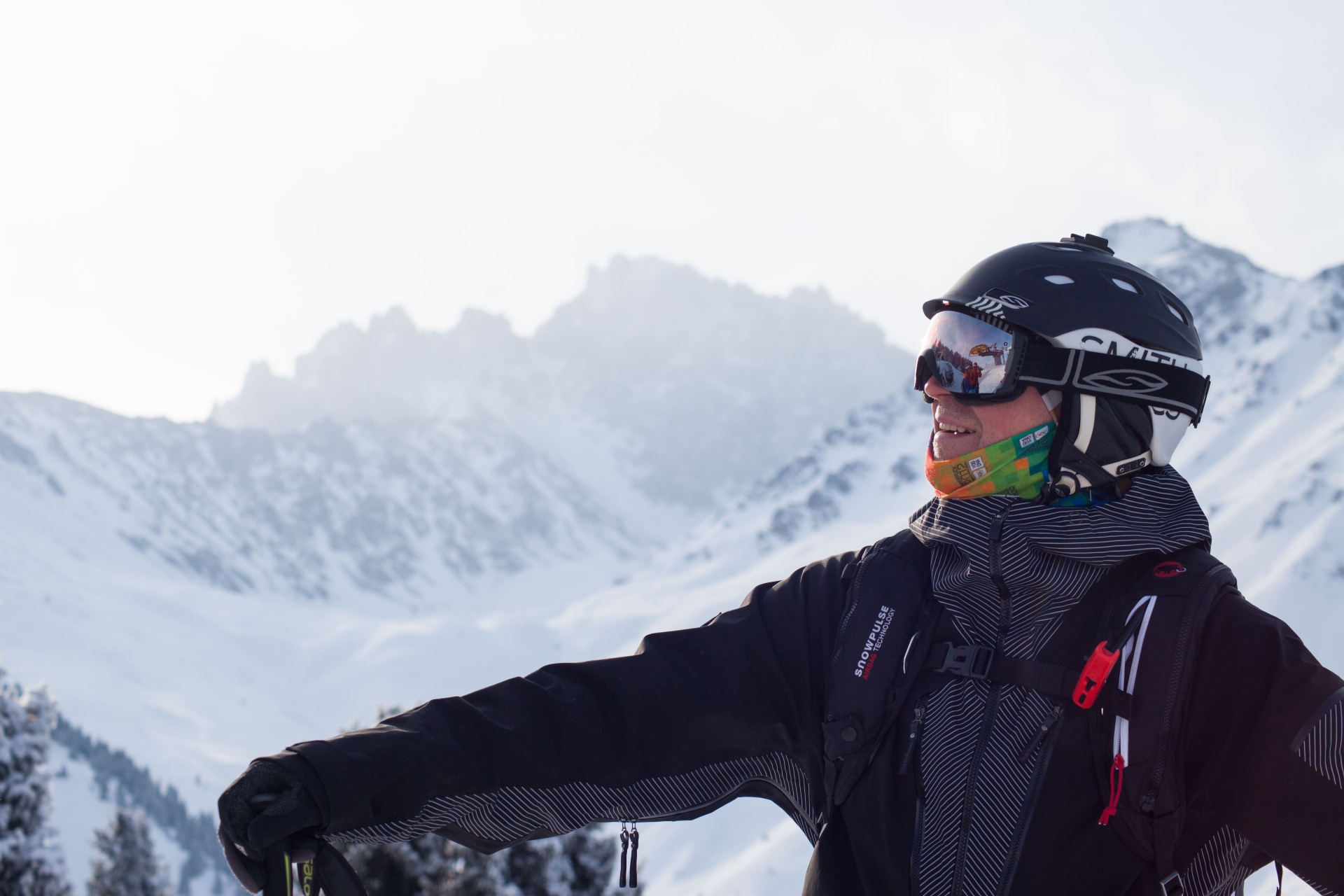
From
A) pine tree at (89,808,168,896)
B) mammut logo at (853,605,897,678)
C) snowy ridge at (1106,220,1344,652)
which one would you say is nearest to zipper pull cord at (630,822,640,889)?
mammut logo at (853,605,897,678)

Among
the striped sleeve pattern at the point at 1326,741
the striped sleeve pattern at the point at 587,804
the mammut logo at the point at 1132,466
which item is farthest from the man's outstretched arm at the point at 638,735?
the striped sleeve pattern at the point at 1326,741

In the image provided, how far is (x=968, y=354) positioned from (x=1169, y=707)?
1.18 m

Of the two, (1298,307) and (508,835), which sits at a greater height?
(1298,307)

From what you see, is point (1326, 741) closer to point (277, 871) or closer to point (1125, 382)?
point (1125, 382)

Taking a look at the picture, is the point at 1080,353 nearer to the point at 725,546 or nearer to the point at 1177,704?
the point at 1177,704

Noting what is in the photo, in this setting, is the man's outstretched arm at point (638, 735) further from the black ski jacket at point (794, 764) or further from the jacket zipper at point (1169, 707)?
the jacket zipper at point (1169, 707)

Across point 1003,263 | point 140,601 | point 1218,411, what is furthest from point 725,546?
point 1003,263

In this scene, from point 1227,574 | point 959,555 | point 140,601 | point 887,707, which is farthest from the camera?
point 140,601

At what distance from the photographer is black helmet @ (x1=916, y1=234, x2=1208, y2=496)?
307 centimetres

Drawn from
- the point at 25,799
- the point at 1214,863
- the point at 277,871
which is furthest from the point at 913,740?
the point at 25,799

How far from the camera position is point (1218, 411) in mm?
64250

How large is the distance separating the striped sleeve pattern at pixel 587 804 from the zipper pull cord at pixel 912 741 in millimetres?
433

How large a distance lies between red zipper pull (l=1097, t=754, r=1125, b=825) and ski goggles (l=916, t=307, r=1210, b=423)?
110 cm

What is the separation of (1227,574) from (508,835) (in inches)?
78.3
